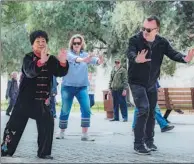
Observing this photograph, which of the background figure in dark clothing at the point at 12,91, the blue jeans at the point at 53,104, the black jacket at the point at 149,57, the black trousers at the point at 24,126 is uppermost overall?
the black jacket at the point at 149,57

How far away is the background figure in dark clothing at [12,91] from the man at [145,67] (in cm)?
81

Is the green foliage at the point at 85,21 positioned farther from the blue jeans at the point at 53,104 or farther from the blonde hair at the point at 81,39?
the blue jeans at the point at 53,104

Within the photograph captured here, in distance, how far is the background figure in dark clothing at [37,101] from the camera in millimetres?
4262

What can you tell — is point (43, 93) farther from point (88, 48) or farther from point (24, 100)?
point (88, 48)

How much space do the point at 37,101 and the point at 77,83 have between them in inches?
36.1

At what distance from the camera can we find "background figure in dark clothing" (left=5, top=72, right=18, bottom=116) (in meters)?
4.39

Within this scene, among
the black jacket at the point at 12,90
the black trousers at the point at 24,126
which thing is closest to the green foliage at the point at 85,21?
the black jacket at the point at 12,90

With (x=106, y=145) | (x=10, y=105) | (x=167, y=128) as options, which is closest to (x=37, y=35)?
(x=10, y=105)

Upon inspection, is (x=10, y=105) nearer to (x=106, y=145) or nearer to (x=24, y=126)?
(x=24, y=126)

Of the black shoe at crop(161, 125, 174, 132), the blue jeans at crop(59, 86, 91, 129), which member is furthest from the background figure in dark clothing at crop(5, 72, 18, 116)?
the black shoe at crop(161, 125, 174, 132)

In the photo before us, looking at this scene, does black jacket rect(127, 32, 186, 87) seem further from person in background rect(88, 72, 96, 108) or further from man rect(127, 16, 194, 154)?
person in background rect(88, 72, 96, 108)

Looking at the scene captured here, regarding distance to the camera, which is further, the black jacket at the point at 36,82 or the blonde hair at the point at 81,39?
the blonde hair at the point at 81,39

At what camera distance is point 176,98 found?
16.1 feet

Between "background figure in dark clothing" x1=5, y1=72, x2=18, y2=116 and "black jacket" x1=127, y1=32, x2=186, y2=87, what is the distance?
0.81m
